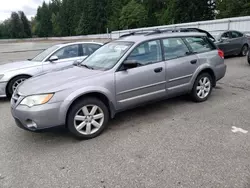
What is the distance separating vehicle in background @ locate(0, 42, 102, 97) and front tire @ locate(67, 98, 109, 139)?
3.10 m

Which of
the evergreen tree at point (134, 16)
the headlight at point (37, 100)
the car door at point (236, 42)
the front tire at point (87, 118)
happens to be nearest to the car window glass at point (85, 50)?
the front tire at point (87, 118)

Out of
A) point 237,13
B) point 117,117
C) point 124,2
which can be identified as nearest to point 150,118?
point 117,117

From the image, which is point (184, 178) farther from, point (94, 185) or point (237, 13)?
point (237, 13)

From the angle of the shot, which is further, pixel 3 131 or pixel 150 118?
pixel 150 118

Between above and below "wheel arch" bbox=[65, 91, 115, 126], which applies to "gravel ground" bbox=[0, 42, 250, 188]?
below

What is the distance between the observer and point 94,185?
98.5 inches

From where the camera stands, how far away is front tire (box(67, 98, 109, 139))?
3406 mm

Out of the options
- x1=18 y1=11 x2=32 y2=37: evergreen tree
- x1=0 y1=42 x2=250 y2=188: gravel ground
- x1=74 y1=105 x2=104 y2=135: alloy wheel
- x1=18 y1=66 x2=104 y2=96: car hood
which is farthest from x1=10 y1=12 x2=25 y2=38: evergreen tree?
x1=74 y1=105 x2=104 y2=135: alloy wheel

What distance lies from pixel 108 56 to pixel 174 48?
1418 mm

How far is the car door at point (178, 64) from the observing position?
14.3ft

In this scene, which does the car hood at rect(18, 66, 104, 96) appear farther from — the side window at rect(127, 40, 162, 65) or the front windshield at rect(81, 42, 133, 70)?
the side window at rect(127, 40, 162, 65)

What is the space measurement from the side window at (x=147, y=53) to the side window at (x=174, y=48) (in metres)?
0.17

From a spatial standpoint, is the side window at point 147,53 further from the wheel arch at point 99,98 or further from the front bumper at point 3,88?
the front bumper at point 3,88

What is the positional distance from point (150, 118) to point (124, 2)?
74.7 meters
